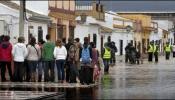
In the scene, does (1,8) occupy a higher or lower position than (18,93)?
higher

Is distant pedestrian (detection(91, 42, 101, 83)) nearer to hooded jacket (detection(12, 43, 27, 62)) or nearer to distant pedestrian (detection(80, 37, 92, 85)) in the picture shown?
distant pedestrian (detection(80, 37, 92, 85))

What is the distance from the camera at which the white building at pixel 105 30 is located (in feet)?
180

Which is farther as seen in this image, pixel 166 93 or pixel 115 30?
pixel 115 30

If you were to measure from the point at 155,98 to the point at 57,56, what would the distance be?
7.02m

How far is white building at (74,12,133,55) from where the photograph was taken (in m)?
54.9

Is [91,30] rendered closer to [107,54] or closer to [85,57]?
[107,54]

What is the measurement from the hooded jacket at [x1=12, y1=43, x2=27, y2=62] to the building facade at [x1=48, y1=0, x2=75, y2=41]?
1836 cm

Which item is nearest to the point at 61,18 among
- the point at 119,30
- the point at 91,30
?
the point at 91,30

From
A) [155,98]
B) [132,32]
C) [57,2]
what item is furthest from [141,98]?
[132,32]

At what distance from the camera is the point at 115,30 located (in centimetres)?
7094

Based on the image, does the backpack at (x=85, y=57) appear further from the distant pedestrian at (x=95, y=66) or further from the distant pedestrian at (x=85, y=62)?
the distant pedestrian at (x=95, y=66)

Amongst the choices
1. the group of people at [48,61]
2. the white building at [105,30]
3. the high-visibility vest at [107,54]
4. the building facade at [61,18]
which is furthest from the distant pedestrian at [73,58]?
the white building at [105,30]

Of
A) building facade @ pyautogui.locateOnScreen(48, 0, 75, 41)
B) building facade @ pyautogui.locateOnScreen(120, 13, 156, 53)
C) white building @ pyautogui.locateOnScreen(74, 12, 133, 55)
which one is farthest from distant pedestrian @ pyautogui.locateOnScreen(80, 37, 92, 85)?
building facade @ pyautogui.locateOnScreen(120, 13, 156, 53)

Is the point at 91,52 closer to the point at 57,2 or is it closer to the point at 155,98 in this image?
the point at 155,98
